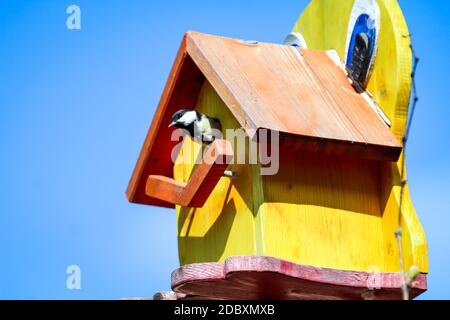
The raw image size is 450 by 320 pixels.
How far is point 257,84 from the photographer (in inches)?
205

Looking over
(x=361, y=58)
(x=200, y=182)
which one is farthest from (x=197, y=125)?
(x=361, y=58)

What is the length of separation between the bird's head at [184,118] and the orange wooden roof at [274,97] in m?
0.22

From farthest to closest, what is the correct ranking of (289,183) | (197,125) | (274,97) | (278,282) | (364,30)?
1. (364,30)
2. (197,125)
3. (274,97)
4. (289,183)
5. (278,282)

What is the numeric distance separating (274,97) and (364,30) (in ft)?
2.22

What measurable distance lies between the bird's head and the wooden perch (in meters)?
0.31

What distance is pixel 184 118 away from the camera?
537 centimetres

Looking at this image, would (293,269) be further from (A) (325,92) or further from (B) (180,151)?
(B) (180,151)

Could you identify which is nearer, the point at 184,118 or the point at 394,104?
the point at 394,104

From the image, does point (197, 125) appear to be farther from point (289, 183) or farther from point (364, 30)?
point (364, 30)

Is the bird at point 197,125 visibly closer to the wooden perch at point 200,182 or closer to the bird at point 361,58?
the wooden perch at point 200,182

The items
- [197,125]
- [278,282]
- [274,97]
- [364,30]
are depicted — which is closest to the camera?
[278,282]

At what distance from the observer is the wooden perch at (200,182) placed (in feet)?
16.1

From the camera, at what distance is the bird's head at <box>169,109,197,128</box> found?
5.36 m
